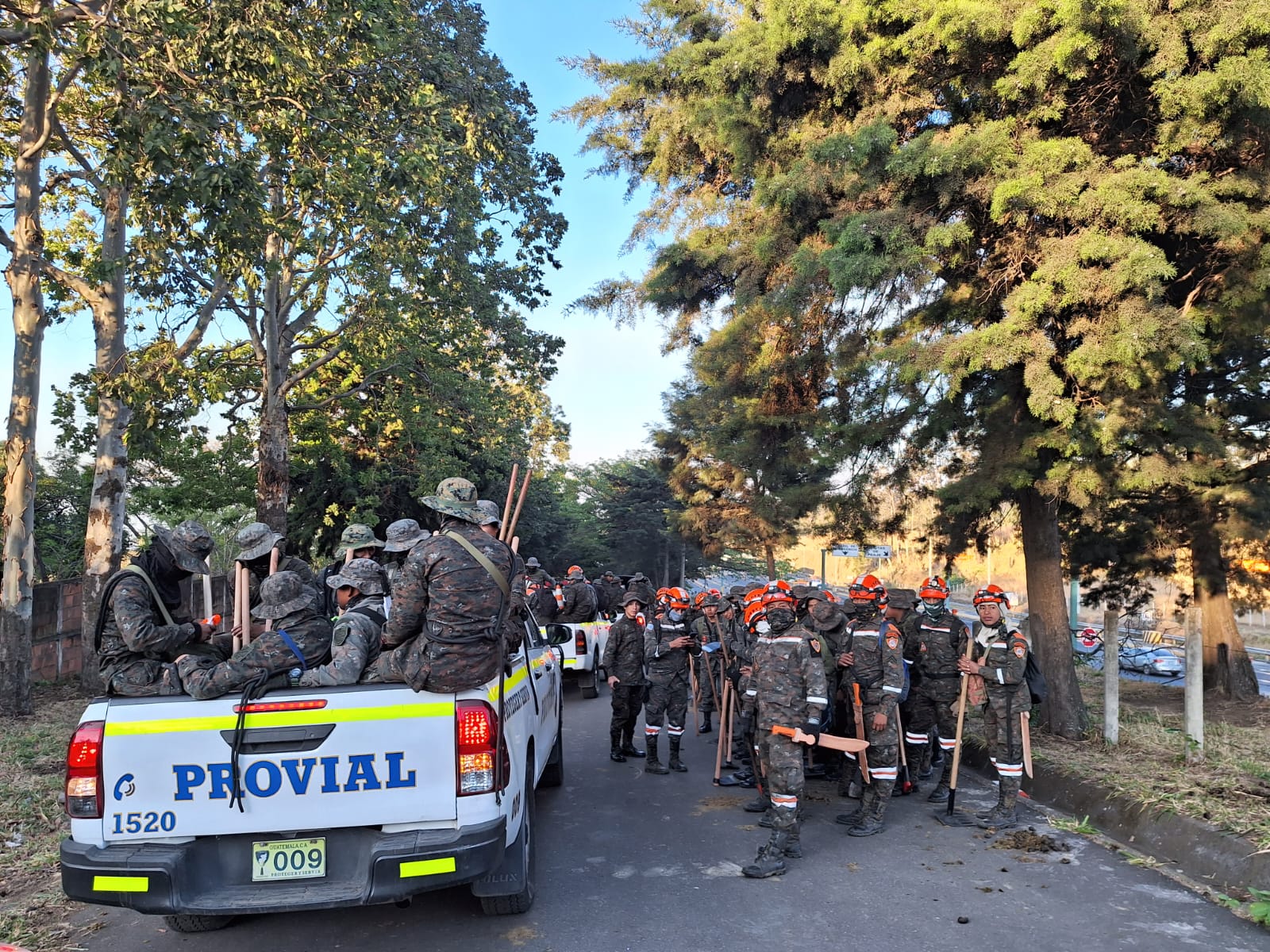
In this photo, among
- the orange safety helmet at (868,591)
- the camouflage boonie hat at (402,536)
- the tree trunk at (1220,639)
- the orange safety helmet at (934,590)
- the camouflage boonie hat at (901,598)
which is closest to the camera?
the camouflage boonie hat at (402,536)

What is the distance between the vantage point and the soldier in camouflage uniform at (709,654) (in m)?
10.2

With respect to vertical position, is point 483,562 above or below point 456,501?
below

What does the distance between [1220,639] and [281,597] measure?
44.7 feet

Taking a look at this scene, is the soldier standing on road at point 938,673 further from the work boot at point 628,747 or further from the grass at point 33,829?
the grass at point 33,829

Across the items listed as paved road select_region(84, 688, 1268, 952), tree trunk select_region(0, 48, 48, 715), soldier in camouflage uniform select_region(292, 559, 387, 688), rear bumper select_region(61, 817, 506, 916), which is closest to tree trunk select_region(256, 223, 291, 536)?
tree trunk select_region(0, 48, 48, 715)

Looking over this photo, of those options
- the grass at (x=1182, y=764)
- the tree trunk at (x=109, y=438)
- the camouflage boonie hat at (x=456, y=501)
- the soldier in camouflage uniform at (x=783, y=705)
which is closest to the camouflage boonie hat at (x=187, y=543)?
the camouflage boonie hat at (x=456, y=501)

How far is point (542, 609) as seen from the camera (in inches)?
564

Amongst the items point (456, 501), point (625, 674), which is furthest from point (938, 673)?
point (456, 501)

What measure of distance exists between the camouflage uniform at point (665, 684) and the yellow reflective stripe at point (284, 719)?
203 inches

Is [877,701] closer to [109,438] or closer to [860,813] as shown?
[860,813]

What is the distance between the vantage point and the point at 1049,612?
32.8 feet

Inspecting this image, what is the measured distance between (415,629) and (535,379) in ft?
50.5

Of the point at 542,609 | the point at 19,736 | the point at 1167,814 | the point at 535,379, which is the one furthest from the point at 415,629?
the point at 535,379

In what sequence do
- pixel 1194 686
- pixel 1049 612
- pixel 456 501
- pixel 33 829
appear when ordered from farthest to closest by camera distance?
1. pixel 1049 612
2. pixel 1194 686
3. pixel 33 829
4. pixel 456 501
